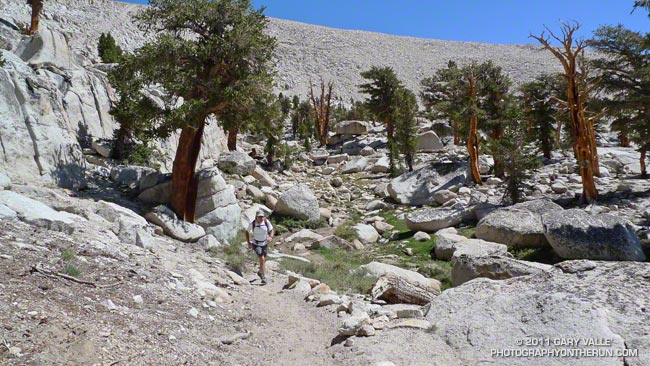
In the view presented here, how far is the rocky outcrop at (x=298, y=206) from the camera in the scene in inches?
737

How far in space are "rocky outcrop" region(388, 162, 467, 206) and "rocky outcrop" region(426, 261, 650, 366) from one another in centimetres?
1770

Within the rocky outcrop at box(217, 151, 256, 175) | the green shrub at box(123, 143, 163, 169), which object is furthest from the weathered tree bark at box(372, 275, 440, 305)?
the rocky outcrop at box(217, 151, 256, 175)

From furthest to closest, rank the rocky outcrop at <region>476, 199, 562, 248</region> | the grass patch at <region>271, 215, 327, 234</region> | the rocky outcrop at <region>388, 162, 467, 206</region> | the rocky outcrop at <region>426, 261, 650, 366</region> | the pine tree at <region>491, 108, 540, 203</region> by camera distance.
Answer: the rocky outcrop at <region>388, 162, 467, 206</region>, the pine tree at <region>491, 108, 540, 203</region>, the grass patch at <region>271, 215, 327, 234</region>, the rocky outcrop at <region>476, 199, 562, 248</region>, the rocky outcrop at <region>426, 261, 650, 366</region>

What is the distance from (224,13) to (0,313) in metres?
12.3

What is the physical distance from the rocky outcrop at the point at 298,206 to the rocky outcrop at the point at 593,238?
30.7ft

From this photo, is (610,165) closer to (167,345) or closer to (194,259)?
(194,259)

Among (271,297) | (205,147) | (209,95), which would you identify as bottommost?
(271,297)

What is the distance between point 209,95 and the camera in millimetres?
13523

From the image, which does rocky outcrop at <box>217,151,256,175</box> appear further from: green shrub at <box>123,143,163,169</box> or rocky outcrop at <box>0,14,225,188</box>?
green shrub at <box>123,143,163,169</box>

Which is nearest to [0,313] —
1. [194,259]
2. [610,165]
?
[194,259]

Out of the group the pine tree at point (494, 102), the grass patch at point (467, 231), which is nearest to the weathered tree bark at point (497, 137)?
the pine tree at point (494, 102)

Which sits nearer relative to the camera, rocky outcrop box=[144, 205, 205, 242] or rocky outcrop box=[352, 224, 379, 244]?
rocky outcrop box=[144, 205, 205, 242]

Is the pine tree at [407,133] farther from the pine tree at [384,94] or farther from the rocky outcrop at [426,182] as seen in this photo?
the pine tree at [384,94]

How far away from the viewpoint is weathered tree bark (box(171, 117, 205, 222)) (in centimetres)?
1335
